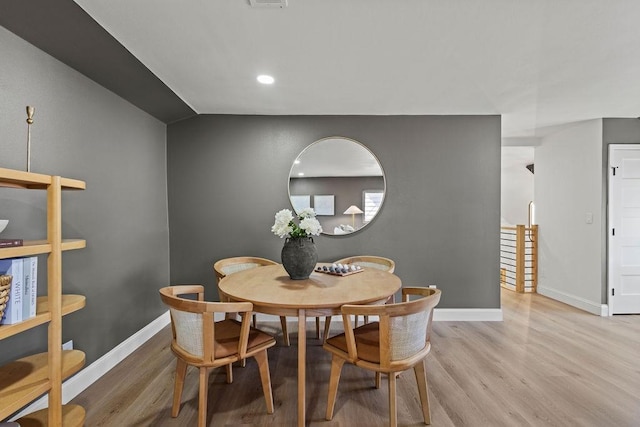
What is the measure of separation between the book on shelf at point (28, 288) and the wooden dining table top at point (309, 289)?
89 cm

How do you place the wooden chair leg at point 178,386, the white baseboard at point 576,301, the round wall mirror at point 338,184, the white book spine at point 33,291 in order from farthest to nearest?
1. the white baseboard at point 576,301
2. the round wall mirror at point 338,184
3. the wooden chair leg at point 178,386
4. the white book spine at point 33,291

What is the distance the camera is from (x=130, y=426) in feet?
5.87

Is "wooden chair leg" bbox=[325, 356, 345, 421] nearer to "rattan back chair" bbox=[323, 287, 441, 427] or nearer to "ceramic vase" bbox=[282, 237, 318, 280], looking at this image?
"rattan back chair" bbox=[323, 287, 441, 427]

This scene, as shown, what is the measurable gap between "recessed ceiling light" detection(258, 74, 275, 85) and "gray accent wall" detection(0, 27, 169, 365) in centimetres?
125

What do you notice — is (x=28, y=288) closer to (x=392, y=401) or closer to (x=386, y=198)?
(x=392, y=401)

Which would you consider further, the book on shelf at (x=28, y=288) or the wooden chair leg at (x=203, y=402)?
the wooden chair leg at (x=203, y=402)

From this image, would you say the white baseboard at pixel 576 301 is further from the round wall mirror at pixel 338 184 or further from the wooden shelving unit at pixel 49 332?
the wooden shelving unit at pixel 49 332

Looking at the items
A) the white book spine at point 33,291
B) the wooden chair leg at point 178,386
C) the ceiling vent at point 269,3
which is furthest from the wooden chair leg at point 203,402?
the ceiling vent at point 269,3

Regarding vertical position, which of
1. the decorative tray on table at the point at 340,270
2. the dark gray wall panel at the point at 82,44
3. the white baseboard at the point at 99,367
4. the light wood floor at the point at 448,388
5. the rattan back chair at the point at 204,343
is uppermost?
the dark gray wall panel at the point at 82,44

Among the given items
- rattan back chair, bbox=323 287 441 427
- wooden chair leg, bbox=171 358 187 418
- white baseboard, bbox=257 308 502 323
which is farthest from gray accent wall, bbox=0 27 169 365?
rattan back chair, bbox=323 287 441 427

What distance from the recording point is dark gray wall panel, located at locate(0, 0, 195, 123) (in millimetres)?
1570

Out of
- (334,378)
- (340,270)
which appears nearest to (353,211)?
(340,270)

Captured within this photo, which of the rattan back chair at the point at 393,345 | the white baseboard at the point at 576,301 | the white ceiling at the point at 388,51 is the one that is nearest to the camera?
the rattan back chair at the point at 393,345

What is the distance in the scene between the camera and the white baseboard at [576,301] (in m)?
3.70
